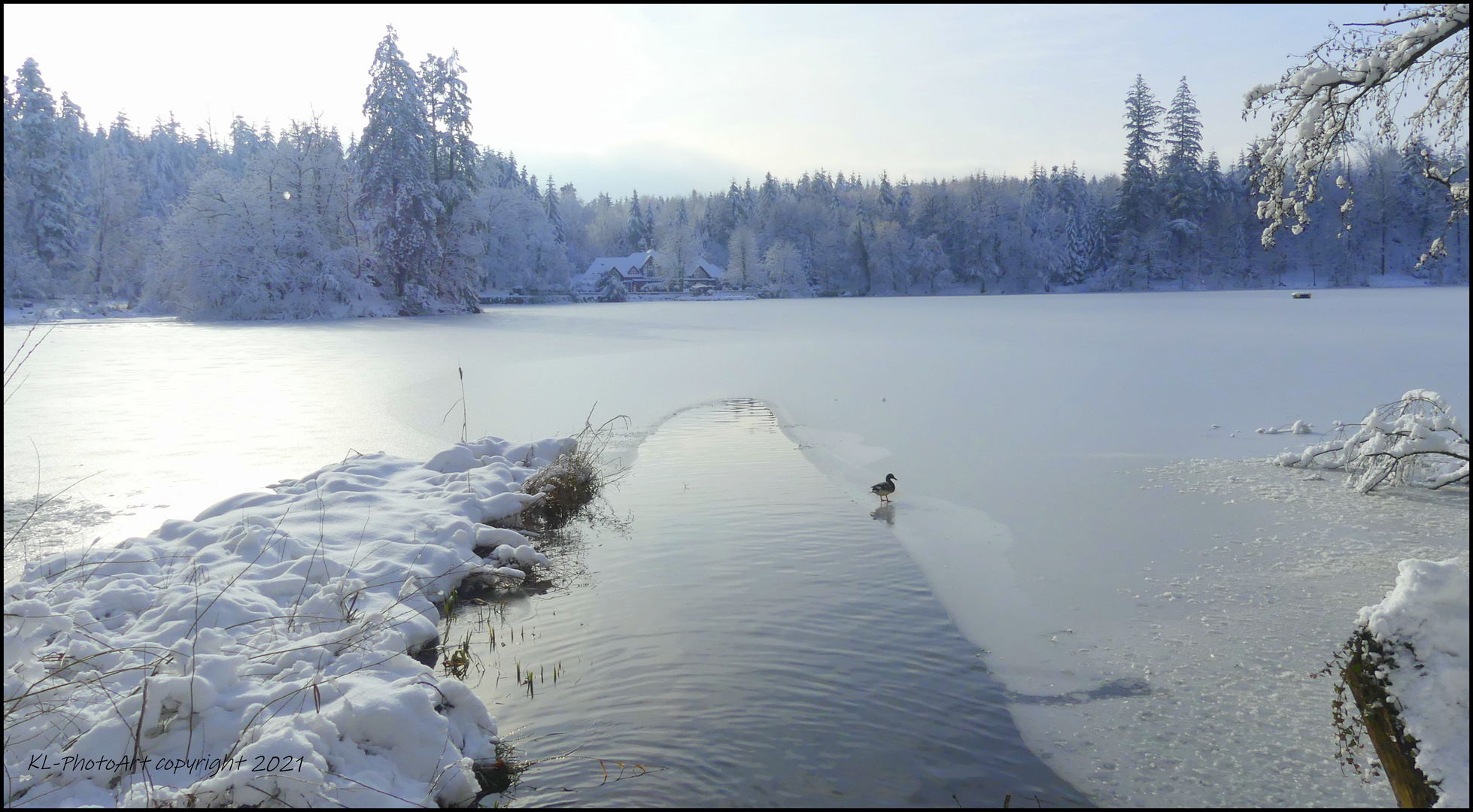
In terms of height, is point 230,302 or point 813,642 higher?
point 230,302

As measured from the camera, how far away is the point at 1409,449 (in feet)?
24.7

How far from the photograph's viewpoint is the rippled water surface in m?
3.94

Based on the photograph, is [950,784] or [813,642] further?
[813,642]

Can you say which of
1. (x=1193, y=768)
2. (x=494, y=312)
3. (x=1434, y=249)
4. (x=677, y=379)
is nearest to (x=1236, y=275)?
(x=494, y=312)

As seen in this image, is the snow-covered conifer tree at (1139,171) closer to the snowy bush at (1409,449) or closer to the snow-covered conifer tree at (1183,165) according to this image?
the snow-covered conifer tree at (1183,165)

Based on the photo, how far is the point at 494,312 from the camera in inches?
2055

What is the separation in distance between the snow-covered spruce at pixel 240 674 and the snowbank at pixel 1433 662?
3972 millimetres

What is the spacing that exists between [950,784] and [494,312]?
5185 cm

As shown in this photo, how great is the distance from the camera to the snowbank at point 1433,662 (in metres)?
2.90

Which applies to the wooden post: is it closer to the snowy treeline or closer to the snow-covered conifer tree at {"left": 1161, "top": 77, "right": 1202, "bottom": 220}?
the snowy treeline

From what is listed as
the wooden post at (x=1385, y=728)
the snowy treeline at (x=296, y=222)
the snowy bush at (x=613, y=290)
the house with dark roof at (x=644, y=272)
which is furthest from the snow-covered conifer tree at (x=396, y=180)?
the wooden post at (x=1385, y=728)

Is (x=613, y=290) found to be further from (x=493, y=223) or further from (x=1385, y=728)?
(x=1385, y=728)

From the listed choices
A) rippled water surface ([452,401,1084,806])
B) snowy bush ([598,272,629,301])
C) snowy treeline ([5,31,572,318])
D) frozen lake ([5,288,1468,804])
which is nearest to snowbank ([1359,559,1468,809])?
frozen lake ([5,288,1468,804])

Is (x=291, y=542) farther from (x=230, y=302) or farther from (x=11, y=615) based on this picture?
(x=230, y=302)
